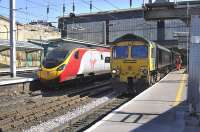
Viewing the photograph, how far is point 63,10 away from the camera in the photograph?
107 ft

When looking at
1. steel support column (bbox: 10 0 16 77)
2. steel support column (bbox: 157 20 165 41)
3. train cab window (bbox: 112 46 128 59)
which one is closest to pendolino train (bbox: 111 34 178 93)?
train cab window (bbox: 112 46 128 59)

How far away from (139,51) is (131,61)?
2.16ft

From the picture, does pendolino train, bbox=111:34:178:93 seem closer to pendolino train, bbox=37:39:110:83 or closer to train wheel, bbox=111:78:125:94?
train wheel, bbox=111:78:125:94

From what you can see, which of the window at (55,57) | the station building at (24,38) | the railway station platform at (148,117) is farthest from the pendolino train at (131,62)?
the station building at (24,38)

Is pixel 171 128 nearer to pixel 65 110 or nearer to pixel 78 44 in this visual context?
pixel 65 110

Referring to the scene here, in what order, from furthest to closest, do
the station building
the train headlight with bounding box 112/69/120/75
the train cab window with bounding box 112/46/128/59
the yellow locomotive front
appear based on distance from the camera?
1. the station building
2. the train cab window with bounding box 112/46/128/59
3. the train headlight with bounding box 112/69/120/75
4. the yellow locomotive front

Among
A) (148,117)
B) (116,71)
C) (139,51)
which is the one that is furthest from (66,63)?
(148,117)

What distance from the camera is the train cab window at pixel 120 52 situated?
804 inches

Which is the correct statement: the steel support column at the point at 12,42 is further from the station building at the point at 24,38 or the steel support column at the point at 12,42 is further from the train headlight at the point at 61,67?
the station building at the point at 24,38

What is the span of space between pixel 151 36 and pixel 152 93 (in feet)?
175

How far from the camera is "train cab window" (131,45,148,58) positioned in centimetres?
2016

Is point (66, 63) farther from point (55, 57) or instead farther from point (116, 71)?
point (116, 71)

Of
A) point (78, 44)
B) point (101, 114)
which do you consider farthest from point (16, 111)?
point (78, 44)

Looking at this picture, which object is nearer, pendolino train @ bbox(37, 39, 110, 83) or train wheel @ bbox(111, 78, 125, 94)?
train wheel @ bbox(111, 78, 125, 94)
